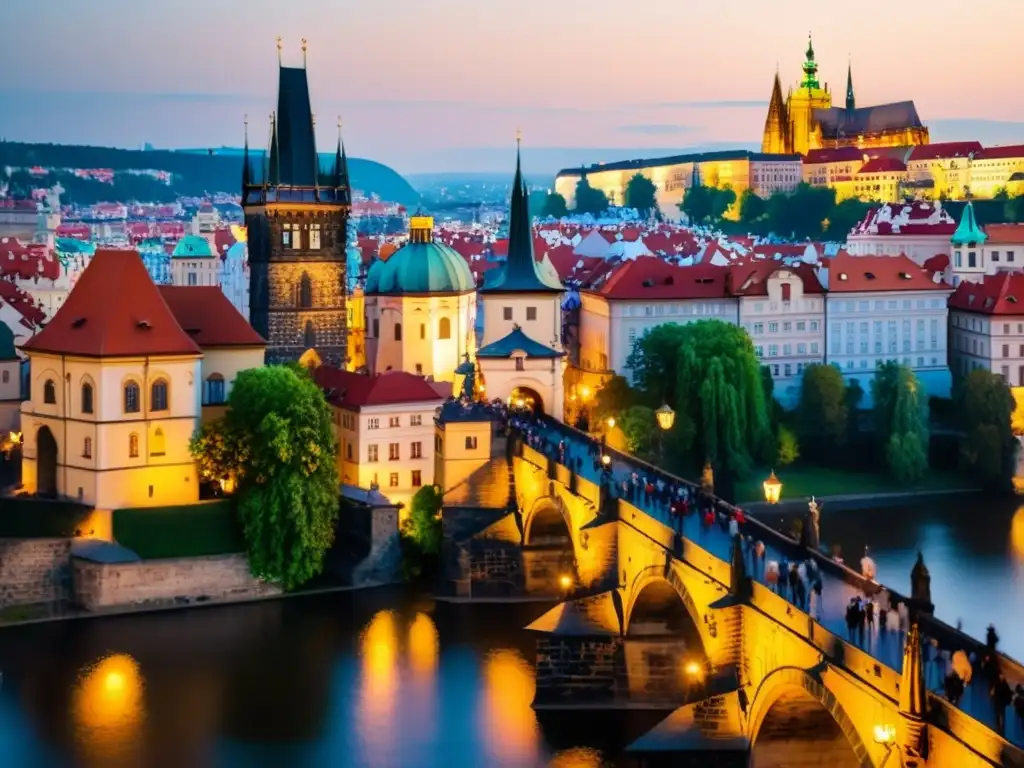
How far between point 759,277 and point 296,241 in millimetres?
19675

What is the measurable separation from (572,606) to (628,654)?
1579mm

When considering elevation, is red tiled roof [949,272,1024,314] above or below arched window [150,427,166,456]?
above

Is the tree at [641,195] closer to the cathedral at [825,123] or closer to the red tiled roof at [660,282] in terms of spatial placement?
the cathedral at [825,123]

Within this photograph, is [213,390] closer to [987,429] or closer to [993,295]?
[987,429]

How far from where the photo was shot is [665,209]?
170375 millimetres

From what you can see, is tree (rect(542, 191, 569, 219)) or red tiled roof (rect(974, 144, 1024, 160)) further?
tree (rect(542, 191, 569, 219))

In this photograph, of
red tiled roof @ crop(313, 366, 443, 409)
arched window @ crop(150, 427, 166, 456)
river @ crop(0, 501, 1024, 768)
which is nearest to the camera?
river @ crop(0, 501, 1024, 768)

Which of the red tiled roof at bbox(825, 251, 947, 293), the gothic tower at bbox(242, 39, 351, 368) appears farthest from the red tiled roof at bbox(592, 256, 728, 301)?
the gothic tower at bbox(242, 39, 351, 368)

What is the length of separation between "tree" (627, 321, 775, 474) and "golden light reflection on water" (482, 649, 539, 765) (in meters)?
20.7

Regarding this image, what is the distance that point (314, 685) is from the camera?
1409 inches

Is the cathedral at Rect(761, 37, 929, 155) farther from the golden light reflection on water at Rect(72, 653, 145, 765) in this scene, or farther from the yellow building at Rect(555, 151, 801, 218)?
the golden light reflection on water at Rect(72, 653, 145, 765)

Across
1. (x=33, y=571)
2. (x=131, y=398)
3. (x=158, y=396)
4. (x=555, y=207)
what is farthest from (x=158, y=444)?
(x=555, y=207)

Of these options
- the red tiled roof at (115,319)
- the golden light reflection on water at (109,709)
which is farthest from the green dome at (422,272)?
the golden light reflection on water at (109,709)

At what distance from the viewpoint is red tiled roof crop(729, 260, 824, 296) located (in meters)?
67.4
